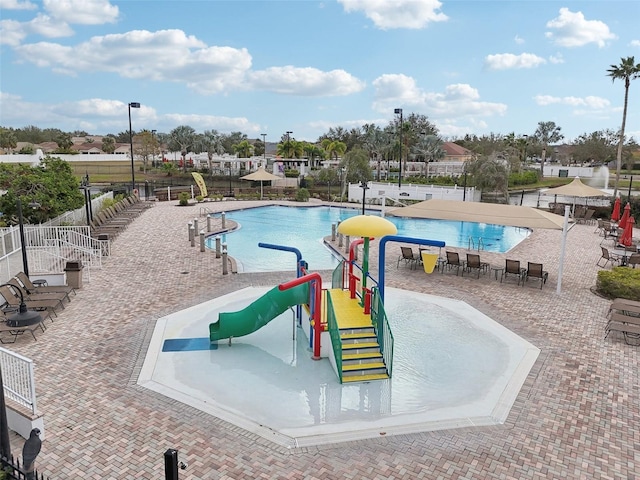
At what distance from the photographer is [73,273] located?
1355 centimetres

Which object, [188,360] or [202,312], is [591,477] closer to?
[188,360]

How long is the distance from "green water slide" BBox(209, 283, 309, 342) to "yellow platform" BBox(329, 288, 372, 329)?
922mm

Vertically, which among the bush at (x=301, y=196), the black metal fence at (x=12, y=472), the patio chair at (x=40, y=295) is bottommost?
the black metal fence at (x=12, y=472)

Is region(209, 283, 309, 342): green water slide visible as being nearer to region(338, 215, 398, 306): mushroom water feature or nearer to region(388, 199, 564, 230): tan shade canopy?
region(338, 215, 398, 306): mushroom water feature

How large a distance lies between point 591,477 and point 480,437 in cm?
141

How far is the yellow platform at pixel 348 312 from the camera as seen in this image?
937 cm

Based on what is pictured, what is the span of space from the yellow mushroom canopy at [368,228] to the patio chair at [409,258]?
6832mm

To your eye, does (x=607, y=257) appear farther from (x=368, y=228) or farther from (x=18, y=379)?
(x=18, y=379)

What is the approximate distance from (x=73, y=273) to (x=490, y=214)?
42.4ft

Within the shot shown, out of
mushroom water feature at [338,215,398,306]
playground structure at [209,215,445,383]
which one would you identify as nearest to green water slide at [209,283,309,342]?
playground structure at [209,215,445,383]

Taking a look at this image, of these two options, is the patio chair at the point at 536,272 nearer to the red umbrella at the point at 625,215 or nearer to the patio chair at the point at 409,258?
the patio chair at the point at 409,258

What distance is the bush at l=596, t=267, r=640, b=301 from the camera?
512 inches

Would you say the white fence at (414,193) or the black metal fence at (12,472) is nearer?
the black metal fence at (12,472)

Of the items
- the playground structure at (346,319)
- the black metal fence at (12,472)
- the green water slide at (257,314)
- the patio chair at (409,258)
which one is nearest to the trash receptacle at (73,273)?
the playground structure at (346,319)
